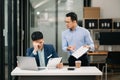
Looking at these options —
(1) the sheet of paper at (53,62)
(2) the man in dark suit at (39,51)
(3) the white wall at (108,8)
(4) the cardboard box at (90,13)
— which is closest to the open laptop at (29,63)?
(1) the sheet of paper at (53,62)

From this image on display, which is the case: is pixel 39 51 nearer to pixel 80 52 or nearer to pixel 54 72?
pixel 54 72

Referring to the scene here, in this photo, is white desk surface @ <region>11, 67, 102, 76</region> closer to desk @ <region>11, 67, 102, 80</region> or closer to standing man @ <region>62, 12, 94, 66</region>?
desk @ <region>11, 67, 102, 80</region>

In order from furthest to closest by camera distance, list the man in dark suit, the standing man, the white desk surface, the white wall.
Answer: the white wall → the standing man → the man in dark suit → the white desk surface

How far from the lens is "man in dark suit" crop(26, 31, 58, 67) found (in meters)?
3.77

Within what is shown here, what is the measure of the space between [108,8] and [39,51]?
5.61 meters

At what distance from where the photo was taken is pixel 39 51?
390 centimetres

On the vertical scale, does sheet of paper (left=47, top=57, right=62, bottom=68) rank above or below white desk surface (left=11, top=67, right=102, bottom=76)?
above

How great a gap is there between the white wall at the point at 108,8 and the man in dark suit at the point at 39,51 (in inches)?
211

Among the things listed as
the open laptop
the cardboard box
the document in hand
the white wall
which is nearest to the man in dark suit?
the open laptop

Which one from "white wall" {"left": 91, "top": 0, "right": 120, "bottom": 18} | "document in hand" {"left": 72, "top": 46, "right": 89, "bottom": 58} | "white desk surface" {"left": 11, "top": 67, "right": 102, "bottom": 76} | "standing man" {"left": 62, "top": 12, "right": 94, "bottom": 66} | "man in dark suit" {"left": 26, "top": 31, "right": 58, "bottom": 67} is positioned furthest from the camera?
"white wall" {"left": 91, "top": 0, "right": 120, "bottom": 18}

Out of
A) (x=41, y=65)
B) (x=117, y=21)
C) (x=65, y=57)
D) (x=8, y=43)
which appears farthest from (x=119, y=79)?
(x=41, y=65)

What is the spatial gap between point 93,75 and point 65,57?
6.29 meters

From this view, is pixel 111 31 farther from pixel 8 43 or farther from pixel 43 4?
pixel 8 43

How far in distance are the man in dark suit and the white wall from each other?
535 cm
